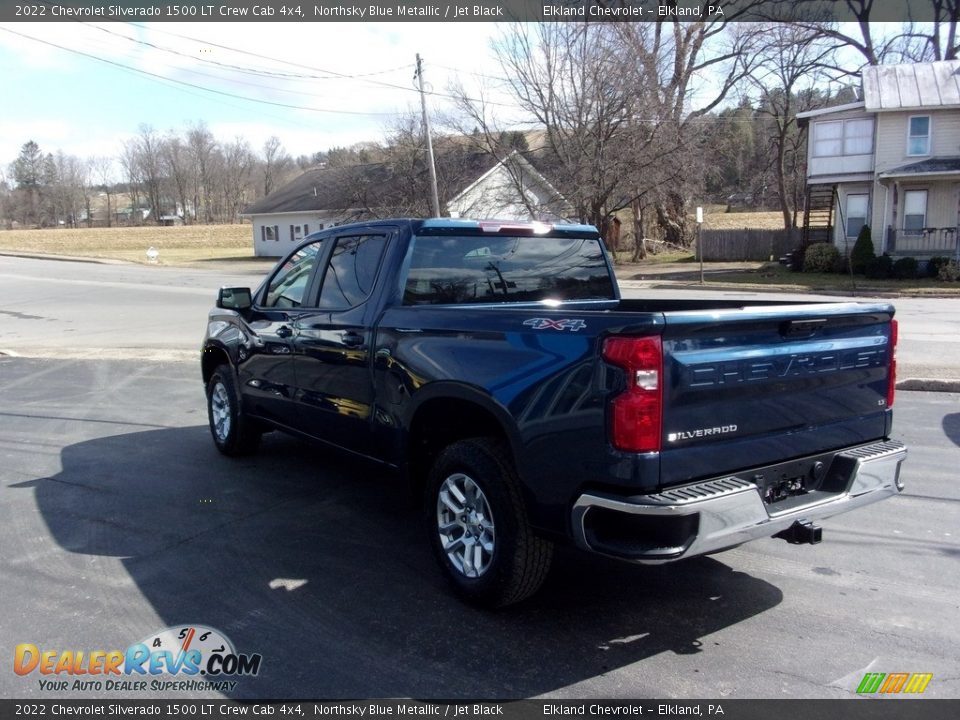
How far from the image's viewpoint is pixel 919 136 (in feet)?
104

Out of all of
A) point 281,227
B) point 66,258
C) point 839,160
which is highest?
point 839,160

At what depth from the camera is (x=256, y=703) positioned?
3.33m

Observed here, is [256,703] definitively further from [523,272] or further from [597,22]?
[597,22]

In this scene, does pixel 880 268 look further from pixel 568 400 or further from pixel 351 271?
pixel 568 400

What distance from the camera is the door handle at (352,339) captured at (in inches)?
194

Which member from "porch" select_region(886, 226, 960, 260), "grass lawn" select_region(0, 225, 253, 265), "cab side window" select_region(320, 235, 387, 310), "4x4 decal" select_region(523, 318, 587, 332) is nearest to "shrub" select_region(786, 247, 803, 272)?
"porch" select_region(886, 226, 960, 260)

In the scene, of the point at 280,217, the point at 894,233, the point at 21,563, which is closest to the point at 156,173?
the point at 280,217

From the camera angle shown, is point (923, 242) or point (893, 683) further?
point (923, 242)

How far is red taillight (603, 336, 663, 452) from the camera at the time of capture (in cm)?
326

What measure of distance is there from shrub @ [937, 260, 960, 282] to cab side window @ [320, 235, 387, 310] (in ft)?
93.7

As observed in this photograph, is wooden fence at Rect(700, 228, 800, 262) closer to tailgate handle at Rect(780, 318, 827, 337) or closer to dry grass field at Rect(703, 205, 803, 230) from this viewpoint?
dry grass field at Rect(703, 205, 803, 230)

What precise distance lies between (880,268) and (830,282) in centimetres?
Answer: 233

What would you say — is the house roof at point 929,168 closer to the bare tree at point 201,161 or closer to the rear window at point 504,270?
the rear window at point 504,270

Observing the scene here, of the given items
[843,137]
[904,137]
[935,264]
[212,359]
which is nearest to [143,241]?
[843,137]
